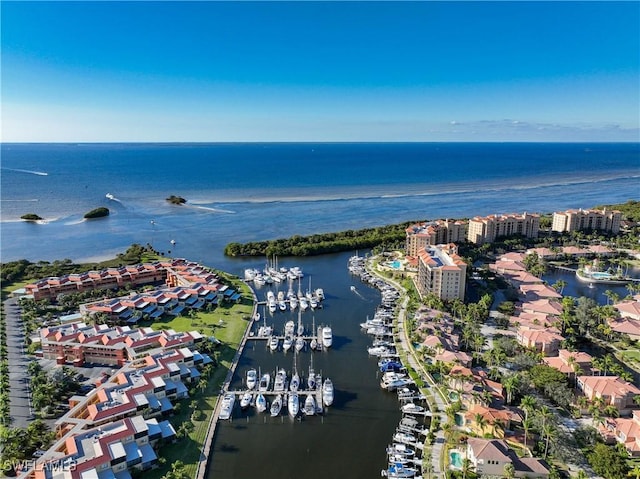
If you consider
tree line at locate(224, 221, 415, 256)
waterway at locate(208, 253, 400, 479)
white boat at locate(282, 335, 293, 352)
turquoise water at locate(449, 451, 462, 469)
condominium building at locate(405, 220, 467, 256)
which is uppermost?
condominium building at locate(405, 220, 467, 256)

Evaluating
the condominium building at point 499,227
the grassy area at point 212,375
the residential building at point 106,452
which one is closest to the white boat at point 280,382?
the grassy area at point 212,375

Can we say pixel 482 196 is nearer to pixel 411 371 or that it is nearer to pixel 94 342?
pixel 411 371

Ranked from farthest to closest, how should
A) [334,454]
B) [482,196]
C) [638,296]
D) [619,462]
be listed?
1. [482,196]
2. [638,296]
3. [334,454]
4. [619,462]

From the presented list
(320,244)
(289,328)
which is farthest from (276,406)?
(320,244)

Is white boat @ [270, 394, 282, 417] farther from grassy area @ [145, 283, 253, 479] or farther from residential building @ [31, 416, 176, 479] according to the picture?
residential building @ [31, 416, 176, 479]

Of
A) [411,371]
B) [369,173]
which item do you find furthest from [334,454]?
[369,173]

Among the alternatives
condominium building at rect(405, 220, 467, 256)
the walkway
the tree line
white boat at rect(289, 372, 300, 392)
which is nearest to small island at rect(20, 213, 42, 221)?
the tree line
